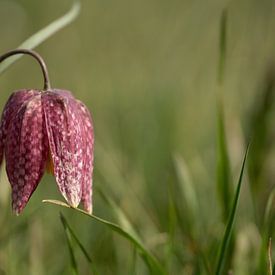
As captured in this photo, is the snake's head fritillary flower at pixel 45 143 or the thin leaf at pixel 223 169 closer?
the snake's head fritillary flower at pixel 45 143

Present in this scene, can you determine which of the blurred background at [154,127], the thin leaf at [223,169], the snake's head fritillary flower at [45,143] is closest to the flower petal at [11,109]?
the snake's head fritillary flower at [45,143]

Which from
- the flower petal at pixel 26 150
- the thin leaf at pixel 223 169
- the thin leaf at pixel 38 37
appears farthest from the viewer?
the thin leaf at pixel 223 169

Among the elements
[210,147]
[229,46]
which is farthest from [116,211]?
[229,46]

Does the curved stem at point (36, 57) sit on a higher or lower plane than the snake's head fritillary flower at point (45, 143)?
higher

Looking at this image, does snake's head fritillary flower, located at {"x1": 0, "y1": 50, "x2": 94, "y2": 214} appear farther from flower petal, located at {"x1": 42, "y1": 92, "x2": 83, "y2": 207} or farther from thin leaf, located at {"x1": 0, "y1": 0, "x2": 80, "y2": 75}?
thin leaf, located at {"x1": 0, "y1": 0, "x2": 80, "y2": 75}

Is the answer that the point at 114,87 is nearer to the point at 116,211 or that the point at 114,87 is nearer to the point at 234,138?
the point at 234,138

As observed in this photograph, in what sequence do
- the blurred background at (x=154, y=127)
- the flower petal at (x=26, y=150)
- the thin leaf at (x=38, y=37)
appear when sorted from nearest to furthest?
1. the flower petal at (x=26, y=150)
2. the thin leaf at (x=38, y=37)
3. the blurred background at (x=154, y=127)

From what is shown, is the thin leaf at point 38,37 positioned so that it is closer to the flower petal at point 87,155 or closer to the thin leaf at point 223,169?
the flower petal at point 87,155
